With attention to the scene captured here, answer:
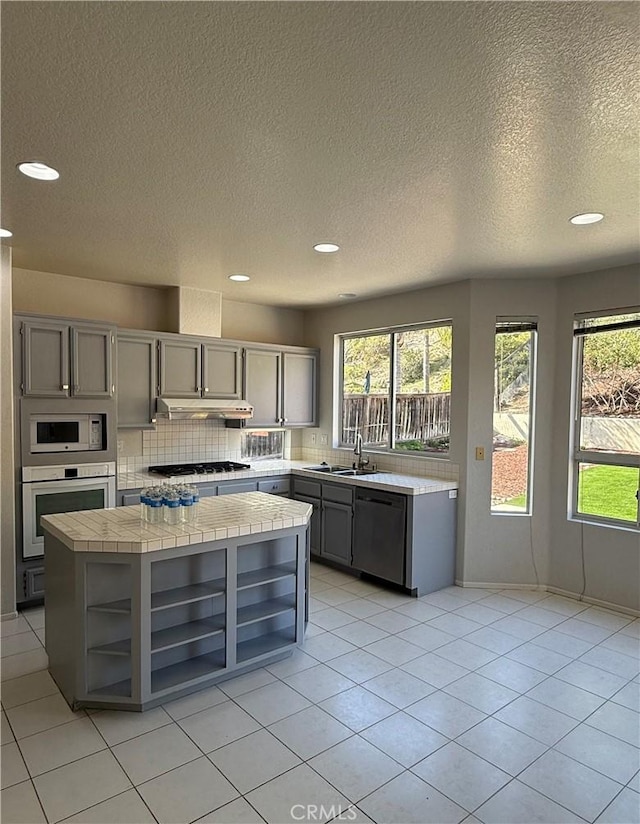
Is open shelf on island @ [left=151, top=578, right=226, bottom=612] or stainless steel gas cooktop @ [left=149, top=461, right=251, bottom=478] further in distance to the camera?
stainless steel gas cooktop @ [left=149, top=461, right=251, bottom=478]

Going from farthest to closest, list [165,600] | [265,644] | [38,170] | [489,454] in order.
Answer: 1. [489,454]
2. [265,644]
3. [165,600]
4. [38,170]

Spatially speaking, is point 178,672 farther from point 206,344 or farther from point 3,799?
point 206,344

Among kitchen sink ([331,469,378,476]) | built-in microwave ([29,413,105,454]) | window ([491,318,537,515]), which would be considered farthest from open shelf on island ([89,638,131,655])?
window ([491,318,537,515])

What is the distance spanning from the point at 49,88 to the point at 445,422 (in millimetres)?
3902

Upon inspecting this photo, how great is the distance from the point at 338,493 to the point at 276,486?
2.49 feet

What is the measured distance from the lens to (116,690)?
2.66 m

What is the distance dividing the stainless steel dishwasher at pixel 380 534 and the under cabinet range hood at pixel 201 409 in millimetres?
1502

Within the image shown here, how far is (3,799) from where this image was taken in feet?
6.66

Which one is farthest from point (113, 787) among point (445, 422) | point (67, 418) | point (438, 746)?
point (445, 422)

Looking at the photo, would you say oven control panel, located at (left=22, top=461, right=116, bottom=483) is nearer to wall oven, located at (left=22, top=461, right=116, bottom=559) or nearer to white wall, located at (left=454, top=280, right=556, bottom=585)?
wall oven, located at (left=22, top=461, right=116, bottom=559)

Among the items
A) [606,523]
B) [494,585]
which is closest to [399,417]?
[494,585]

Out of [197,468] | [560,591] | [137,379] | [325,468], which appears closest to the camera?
[560,591]

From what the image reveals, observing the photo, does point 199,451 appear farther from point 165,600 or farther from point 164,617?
point 165,600

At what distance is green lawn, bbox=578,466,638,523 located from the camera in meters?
4.00
